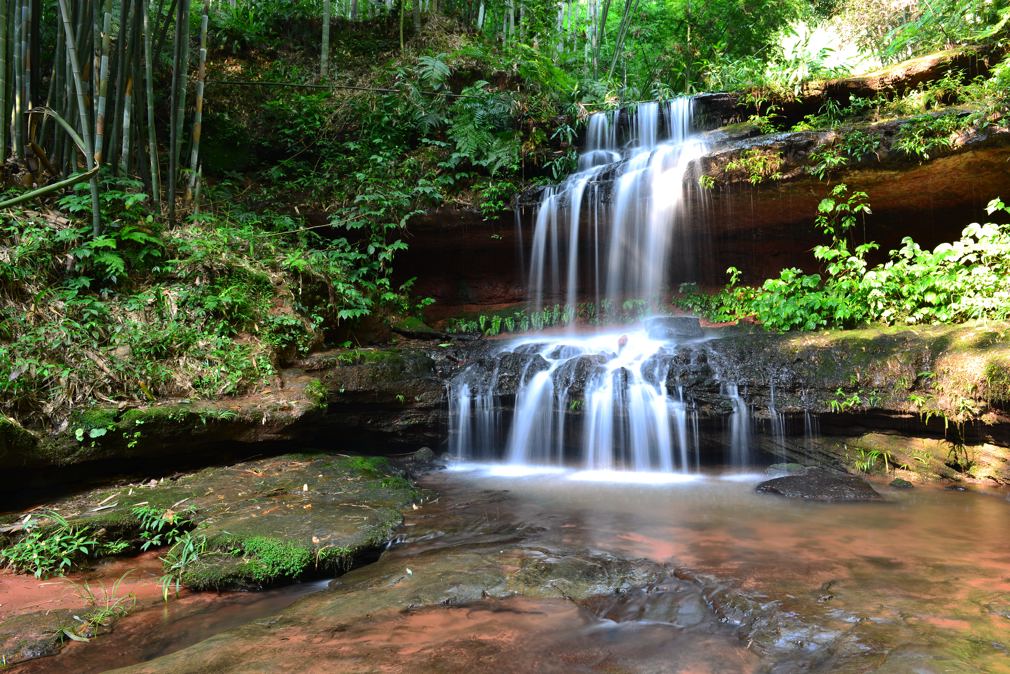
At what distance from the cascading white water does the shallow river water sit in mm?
1865

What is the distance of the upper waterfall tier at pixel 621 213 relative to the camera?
8984mm

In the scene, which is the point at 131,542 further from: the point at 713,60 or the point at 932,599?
the point at 713,60

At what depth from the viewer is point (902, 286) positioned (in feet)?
22.7

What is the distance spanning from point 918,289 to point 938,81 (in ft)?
12.9

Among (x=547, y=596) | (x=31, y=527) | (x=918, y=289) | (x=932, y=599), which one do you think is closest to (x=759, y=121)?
(x=918, y=289)

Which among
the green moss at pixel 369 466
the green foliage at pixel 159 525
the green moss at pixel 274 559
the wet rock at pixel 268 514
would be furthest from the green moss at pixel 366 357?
the green moss at pixel 274 559

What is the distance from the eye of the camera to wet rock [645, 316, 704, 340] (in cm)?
803

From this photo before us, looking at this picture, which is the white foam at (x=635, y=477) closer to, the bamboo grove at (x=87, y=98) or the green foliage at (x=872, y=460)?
the green foliage at (x=872, y=460)

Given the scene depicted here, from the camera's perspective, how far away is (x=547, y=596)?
3.13m

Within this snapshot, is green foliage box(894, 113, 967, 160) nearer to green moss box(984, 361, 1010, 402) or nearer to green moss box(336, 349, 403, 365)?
green moss box(984, 361, 1010, 402)

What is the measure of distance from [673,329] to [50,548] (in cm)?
719

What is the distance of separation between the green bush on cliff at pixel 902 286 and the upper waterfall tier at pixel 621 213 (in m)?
1.85

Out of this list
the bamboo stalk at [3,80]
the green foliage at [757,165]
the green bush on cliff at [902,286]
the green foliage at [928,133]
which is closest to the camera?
the bamboo stalk at [3,80]

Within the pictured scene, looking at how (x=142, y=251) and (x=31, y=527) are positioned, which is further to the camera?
(x=142, y=251)
